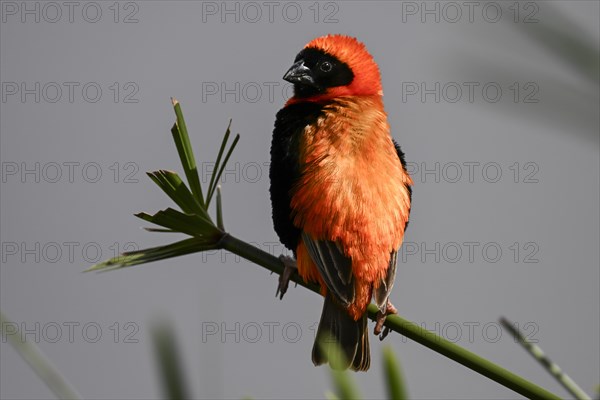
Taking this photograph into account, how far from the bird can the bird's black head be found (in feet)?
1.01

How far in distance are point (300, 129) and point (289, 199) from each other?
0.36 m

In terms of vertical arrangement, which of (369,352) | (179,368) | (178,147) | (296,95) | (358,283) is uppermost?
(296,95)

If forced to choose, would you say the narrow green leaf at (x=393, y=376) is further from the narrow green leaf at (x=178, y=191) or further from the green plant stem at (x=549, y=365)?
the narrow green leaf at (x=178, y=191)

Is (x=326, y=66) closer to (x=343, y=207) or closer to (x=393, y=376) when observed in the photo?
(x=343, y=207)

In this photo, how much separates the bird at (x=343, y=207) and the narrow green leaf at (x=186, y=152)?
3.53 ft

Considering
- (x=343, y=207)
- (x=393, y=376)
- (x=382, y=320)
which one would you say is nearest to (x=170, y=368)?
(x=393, y=376)

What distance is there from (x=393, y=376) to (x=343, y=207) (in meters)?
2.41

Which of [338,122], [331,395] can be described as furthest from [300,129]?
[331,395]

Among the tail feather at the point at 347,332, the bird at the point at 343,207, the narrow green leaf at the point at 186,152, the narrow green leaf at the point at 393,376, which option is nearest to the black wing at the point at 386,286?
the bird at the point at 343,207

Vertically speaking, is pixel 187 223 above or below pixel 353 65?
below

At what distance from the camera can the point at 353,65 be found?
3891 mm

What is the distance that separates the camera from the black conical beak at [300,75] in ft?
12.8

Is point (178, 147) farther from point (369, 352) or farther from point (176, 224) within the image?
point (369, 352)

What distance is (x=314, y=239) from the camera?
3.12 metres
